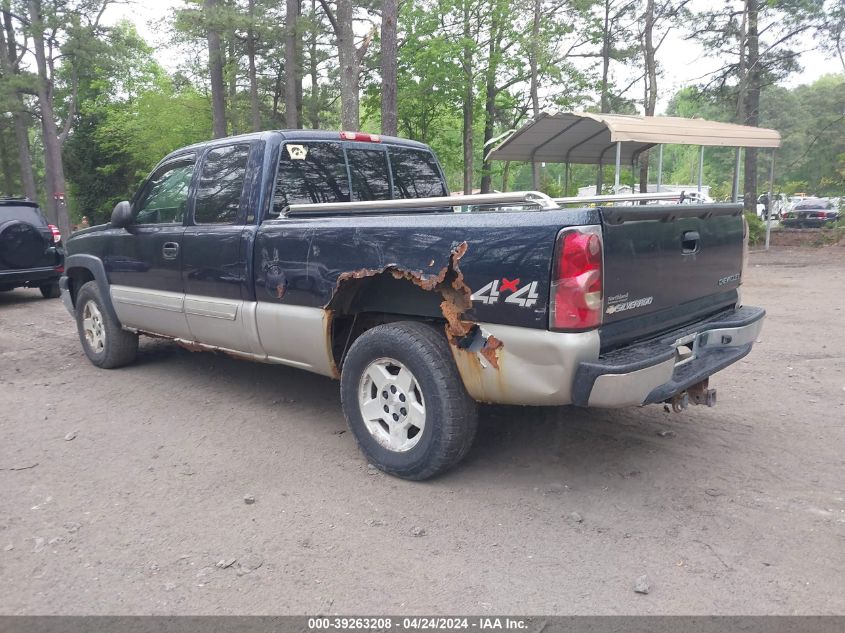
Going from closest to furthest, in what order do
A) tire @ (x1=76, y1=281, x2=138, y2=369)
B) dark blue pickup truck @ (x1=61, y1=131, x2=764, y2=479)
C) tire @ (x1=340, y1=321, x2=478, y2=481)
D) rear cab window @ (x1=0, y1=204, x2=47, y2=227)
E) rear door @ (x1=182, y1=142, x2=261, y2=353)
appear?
dark blue pickup truck @ (x1=61, y1=131, x2=764, y2=479)
tire @ (x1=340, y1=321, x2=478, y2=481)
rear door @ (x1=182, y1=142, x2=261, y2=353)
tire @ (x1=76, y1=281, x2=138, y2=369)
rear cab window @ (x1=0, y1=204, x2=47, y2=227)

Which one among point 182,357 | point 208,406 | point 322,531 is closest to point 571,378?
point 322,531

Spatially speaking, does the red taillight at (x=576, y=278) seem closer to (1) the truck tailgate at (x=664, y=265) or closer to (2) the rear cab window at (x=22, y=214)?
(1) the truck tailgate at (x=664, y=265)

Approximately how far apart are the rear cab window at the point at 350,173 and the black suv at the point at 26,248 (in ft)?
24.9

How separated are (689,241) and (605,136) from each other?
34.4 feet

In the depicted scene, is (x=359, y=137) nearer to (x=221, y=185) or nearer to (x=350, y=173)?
(x=350, y=173)

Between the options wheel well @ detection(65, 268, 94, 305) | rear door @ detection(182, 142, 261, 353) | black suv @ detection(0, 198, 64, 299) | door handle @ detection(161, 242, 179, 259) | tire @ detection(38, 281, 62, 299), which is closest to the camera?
rear door @ detection(182, 142, 261, 353)

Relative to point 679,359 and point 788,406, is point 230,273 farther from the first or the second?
point 788,406

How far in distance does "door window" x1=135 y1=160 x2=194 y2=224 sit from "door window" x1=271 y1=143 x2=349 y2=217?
39.7 inches

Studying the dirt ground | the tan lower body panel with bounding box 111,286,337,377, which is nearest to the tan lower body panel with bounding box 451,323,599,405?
the dirt ground

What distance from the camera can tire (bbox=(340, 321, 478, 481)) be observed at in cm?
353

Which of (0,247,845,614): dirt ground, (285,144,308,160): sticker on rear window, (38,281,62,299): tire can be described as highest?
(285,144,308,160): sticker on rear window

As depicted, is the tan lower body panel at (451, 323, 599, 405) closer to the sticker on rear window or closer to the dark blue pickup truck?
the dark blue pickup truck

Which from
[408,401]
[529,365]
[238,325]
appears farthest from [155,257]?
[529,365]

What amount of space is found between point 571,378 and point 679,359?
3.06ft
